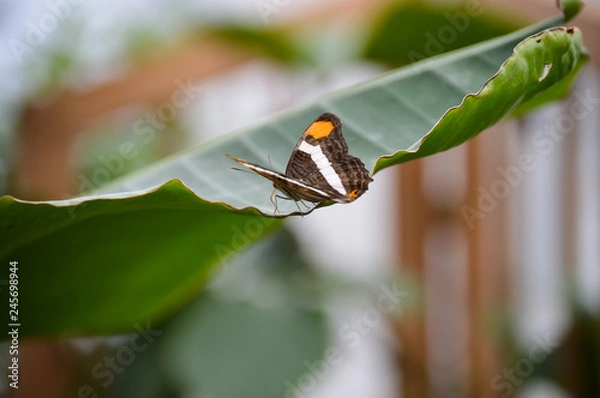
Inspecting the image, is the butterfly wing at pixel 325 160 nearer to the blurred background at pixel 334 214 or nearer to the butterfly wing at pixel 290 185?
the butterfly wing at pixel 290 185

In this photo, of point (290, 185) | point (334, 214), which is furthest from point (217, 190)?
point (334, 214)

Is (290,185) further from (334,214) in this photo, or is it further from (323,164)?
(334,214)

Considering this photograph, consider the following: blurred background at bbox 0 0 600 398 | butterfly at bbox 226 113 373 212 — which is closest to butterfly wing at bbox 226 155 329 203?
butterfly at bbox 226 113 373 212

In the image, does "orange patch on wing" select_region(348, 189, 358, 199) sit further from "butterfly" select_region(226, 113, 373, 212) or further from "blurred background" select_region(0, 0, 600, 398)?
"blurred background" select_region(0, 0, 600, 398)

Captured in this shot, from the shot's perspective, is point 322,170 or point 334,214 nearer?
point 322,170

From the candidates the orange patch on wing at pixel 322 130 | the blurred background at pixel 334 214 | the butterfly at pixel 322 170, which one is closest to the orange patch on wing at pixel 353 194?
the butterfly at pixel 322 170

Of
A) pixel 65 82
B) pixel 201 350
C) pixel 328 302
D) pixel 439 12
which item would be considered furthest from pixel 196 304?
pixel 65 82
